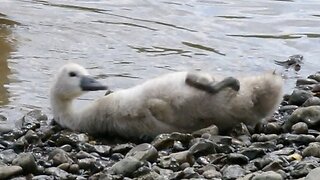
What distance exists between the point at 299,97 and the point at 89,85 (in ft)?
5.70

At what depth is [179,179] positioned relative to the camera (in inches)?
223

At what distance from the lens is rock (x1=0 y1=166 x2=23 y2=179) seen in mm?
5730

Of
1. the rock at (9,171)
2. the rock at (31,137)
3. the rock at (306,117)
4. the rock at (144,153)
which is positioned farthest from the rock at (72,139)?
the rock at (306,117)

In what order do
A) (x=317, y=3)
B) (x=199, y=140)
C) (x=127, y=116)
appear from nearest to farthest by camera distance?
1. (x=199, y=140)
2. (x=127, y=116)
3. (x=317, y=3)

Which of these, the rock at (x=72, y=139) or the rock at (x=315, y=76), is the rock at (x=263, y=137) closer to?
the rock at (x=72, y=139)

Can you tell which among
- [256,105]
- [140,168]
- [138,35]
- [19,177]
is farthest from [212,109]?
[138,35]

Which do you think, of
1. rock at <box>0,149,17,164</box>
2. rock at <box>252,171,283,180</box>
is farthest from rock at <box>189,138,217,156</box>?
rock at <box>0,149,17,164</box>

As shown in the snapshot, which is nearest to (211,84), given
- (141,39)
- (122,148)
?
(122,148)

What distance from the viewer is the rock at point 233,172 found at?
5676 mm

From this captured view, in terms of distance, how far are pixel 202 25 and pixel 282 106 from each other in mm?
3227

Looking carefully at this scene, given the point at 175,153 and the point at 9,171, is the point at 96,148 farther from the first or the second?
the point at 9,171

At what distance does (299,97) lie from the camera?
7.54m

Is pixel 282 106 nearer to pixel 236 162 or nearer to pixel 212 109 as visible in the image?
pixel 212 109

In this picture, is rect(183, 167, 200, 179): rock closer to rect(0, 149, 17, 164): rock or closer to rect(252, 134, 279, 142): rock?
rect(252, 134, 279, 142): rock
